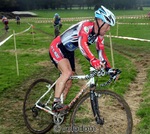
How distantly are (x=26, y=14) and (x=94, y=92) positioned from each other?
8304cm

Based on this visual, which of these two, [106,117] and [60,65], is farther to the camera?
[106,117]

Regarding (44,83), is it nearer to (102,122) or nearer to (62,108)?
(62,108)

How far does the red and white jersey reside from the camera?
16.7 feet

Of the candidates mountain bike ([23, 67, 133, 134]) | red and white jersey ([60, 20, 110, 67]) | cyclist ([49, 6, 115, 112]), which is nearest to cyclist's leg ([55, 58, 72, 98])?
cyclist ([49, 6, 115, 112])

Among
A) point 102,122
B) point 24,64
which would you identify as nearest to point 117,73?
point 102,122

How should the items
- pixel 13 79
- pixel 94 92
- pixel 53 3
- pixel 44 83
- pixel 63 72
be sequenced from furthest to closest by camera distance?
pixel 53 3 → pixel 13 79 → pixel 44 83 → pixel 63 72 → pixel 94 92

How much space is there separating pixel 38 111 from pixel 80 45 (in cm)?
205

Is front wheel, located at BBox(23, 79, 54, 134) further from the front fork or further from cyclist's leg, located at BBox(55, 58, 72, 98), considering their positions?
the front fork

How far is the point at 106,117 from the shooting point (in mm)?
5922

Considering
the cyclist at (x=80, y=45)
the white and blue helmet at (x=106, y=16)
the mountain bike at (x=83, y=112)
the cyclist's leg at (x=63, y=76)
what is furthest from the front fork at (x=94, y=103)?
the white and blue helmet at (x=106, y=16)

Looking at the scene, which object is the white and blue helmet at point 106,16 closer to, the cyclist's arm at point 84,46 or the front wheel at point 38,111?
the cyclist's arm at point 84,46

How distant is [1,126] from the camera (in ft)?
21.0

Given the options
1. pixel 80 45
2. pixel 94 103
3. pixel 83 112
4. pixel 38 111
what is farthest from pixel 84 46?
pixel 83 112

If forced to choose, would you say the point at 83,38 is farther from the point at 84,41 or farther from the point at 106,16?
the point at 106,16
